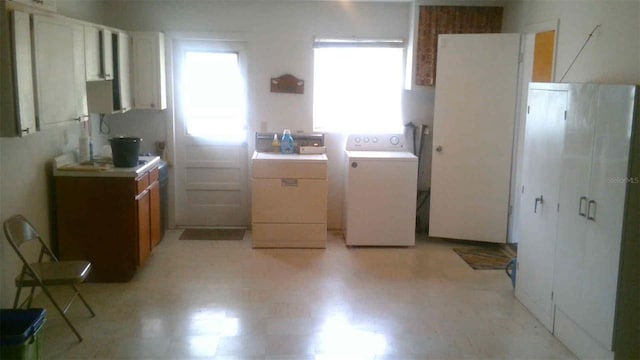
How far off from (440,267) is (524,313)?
1.10 meters

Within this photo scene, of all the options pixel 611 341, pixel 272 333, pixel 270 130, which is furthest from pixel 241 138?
pixel 611 341

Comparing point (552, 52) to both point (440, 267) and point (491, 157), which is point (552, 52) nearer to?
point (491, 157)

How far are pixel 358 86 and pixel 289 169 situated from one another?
131 cm

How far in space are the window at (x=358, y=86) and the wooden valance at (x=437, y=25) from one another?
0.34m

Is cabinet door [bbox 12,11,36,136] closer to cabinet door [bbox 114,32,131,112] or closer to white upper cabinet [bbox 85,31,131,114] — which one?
white upper cabinet [bbox 85,31,131,114]

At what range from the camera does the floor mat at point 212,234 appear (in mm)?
6027

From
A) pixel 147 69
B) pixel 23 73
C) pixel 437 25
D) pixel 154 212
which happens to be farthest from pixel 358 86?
pixel 23 73

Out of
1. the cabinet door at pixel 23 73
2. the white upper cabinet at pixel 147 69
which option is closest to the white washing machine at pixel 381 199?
the white upper cabinet at pixel 147 69

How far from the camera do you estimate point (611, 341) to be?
321 centimetres

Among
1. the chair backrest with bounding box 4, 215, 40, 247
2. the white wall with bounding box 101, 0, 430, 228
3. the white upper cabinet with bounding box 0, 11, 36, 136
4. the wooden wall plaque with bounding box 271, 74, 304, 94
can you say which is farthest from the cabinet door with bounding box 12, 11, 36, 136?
the wooden wall plaque with bounding box 271, 74, 304, 94

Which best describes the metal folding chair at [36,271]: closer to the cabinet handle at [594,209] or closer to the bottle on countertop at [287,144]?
the bottle on countertop at [287,144]

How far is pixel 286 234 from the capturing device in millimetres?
5672

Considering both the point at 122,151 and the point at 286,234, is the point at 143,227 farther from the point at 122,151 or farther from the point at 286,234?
the point at 286,234

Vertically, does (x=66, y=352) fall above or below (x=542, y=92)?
below
